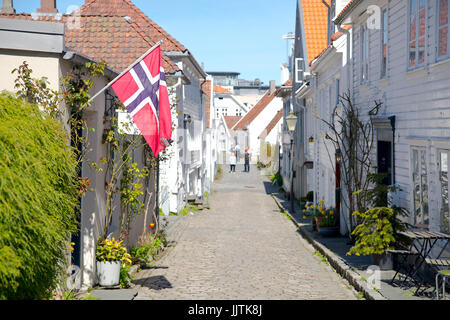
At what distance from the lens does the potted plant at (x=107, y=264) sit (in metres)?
10.8

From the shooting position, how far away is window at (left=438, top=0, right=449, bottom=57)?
10.2 metres

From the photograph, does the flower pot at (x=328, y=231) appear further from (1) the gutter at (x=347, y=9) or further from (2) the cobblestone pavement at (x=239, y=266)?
(1) the gutter at (x=347, y=9)

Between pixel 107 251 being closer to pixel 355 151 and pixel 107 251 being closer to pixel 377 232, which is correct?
pixel 377 232

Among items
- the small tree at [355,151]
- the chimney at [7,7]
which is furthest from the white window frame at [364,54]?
the chimney at [7,7]

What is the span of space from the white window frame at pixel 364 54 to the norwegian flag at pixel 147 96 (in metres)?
6.86

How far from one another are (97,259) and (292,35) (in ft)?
121

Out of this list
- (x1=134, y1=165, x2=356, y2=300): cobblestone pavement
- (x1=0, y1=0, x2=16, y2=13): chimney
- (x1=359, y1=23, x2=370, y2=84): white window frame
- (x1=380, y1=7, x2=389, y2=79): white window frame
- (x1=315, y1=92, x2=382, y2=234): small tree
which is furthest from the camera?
(x1=0, y1=0, x2=16, y2=13): chimney

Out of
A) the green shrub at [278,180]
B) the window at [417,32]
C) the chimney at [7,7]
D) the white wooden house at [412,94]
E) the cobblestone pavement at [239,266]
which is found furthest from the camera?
the green shrub at [278,180]

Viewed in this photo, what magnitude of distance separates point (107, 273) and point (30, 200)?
506 centimetres

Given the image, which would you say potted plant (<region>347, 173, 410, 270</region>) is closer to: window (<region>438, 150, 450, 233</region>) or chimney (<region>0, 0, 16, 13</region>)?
window (<region>438, 150, 450, 233</region>)

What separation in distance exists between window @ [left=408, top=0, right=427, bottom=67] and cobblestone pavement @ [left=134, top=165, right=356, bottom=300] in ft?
14.0

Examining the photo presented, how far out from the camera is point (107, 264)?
423 inches

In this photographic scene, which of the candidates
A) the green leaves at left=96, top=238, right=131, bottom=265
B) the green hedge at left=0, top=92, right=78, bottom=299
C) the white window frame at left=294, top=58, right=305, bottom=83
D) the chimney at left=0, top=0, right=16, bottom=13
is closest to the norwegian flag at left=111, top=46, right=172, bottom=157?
the green leaves at left=96, top=238, right=131, bottom=265

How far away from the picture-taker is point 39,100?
8547 mm
